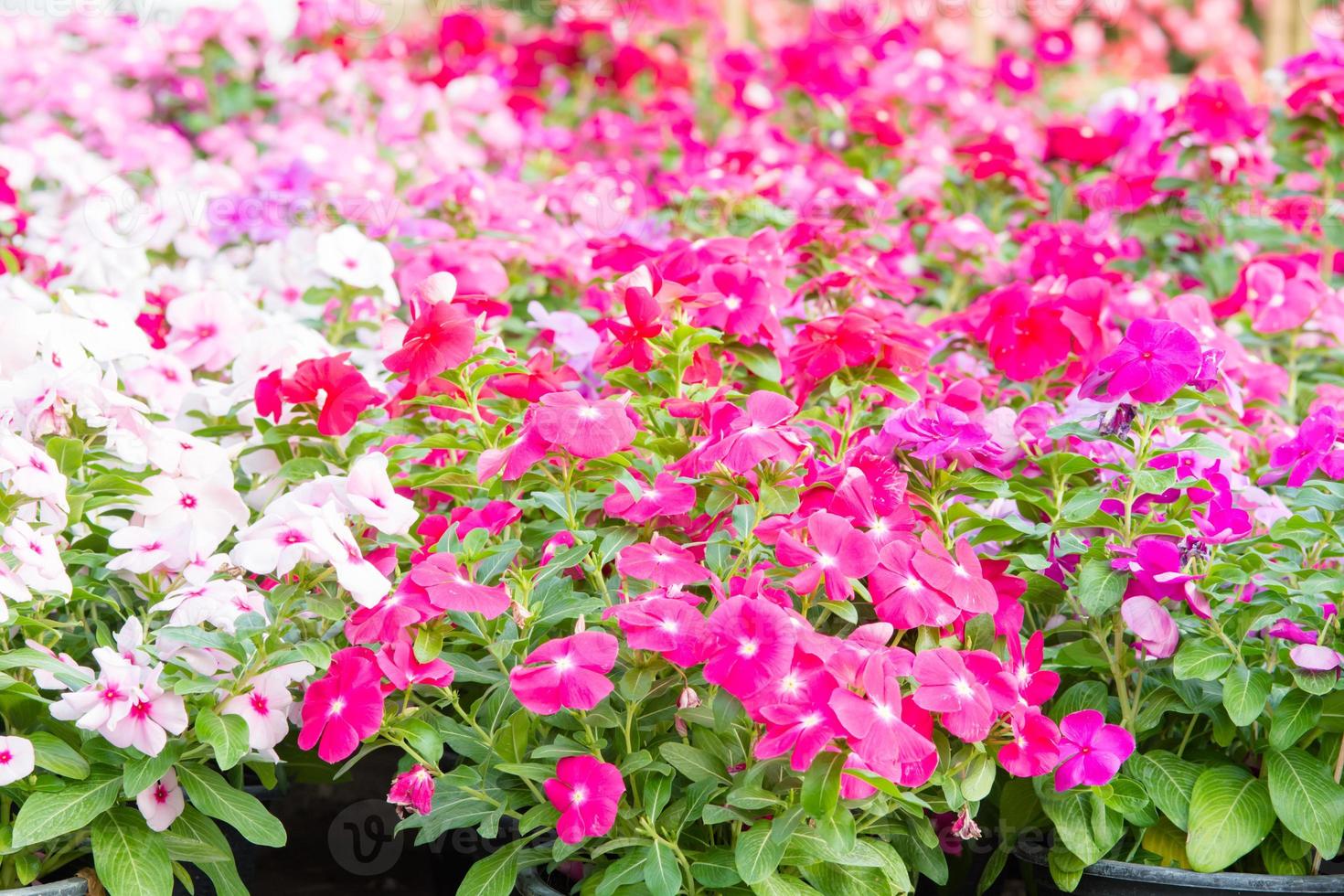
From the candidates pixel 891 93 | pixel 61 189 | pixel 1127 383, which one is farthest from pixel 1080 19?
pixel 1127 383

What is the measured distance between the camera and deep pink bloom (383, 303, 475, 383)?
168 cm

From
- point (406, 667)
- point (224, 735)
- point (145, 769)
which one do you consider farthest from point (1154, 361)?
point (145, 769)

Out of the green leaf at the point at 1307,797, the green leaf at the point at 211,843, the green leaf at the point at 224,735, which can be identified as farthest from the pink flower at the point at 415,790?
the green leaf at the point at 1307,797

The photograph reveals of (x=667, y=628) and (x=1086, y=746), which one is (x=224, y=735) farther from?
(x=1086, y=746)

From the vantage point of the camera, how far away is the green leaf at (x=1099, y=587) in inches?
66.2

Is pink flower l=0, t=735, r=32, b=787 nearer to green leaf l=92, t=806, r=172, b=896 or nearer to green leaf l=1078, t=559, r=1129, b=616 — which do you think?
green leaf l=92, t=806, r=172, b=896

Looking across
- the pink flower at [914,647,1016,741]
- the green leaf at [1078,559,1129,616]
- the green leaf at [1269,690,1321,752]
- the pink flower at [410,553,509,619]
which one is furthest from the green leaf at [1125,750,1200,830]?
the pink flower at [410,553,509,619]

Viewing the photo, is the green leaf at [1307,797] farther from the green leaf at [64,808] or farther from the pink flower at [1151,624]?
the green leaf at [64,808]

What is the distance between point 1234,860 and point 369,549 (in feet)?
3.71

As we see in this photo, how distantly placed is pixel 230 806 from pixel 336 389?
1.73 feet

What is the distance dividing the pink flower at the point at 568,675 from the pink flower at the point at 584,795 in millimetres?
83

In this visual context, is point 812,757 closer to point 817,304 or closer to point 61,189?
point 817,304

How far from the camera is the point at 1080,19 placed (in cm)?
910

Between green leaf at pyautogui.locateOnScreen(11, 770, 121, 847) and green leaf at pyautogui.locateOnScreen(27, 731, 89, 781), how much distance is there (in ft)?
0.05
